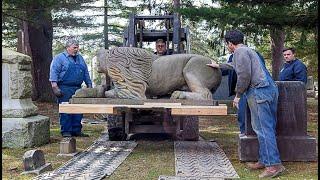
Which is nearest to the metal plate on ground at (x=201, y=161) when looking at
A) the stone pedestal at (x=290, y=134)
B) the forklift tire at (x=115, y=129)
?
the stone pedestal at (x=290, y=134)

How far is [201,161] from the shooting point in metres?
5.69

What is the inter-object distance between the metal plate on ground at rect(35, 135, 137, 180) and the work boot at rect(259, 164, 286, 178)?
5.03 ft

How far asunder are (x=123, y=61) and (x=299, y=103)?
7.66 ft

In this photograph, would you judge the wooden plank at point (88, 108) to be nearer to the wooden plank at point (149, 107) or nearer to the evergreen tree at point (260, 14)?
the wooden plank at point (149, 107)

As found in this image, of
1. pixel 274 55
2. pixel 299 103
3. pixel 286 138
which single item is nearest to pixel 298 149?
pixel 286 138

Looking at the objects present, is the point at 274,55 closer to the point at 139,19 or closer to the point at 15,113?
the point at 139,19

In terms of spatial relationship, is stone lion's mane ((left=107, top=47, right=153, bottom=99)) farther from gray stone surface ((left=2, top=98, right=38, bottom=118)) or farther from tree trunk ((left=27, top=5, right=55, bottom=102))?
tree trunk ((left=27, top=5, right=55, bottom=102))

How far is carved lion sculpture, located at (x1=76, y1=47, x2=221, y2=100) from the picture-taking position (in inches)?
258

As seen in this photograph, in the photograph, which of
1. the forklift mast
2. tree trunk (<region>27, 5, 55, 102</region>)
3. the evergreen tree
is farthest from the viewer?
Result: tree trunk (<region>27, 5, 55, 102</region>)

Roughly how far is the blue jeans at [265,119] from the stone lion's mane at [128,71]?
1.80m

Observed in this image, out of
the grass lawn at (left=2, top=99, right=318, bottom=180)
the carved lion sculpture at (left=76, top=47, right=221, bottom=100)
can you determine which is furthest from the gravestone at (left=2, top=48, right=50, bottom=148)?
the carved lion sculpture at (left=76, top=47, right=221, bottom=100)

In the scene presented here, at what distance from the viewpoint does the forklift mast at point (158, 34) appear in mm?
8492

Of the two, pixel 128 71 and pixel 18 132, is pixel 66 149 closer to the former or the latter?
pixel 18 132

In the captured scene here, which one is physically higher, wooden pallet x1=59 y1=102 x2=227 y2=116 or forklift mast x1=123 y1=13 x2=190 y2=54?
forklift mast x1=123 y1=13 x2=190 y2=54
